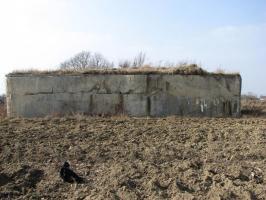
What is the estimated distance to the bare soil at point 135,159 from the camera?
7957mm

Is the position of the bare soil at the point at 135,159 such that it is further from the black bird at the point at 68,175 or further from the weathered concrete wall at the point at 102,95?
the weathered concrete wall at the point at 102,95

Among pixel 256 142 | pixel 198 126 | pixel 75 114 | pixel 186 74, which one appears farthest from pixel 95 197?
pixel 186 74

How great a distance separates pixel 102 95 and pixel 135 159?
5.53 metres

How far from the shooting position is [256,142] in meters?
10.1

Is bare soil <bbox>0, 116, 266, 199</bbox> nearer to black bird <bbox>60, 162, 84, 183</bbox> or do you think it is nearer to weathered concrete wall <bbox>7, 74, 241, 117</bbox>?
black bird <bbox>60, 162, 84, 183</bbox>

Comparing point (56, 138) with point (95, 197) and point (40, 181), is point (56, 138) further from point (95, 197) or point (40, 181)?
point (95, 197)

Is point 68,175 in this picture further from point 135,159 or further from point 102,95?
point 102,95

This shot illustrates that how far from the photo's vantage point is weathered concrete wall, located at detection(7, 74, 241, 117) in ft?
47.3

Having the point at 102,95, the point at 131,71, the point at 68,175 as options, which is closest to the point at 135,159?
the point at 68,175

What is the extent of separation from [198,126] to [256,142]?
1809 millimetres

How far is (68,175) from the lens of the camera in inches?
329

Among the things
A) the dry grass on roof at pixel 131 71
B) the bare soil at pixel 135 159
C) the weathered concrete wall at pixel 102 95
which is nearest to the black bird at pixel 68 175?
the bare soil at pixel 135 159

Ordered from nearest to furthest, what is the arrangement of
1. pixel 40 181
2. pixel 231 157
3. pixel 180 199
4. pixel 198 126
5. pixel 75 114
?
pixel 180 199 → pixel 40 181 → pixel 231 157 → pixel 198 126 → pixel 75 114

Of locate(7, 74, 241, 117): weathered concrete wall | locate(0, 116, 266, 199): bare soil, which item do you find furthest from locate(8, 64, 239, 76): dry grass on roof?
locate(0, 116, 266, 199): bare soil
